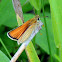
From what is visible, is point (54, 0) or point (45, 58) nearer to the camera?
point (54, 0)

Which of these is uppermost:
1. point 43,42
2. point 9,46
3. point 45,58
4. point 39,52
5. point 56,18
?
point 56,18

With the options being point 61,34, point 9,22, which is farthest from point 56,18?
point 9,22

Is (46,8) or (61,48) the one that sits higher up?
(61,48)

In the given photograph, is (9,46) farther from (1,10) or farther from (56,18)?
(56,18)

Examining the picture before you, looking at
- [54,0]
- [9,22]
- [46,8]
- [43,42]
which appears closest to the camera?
[54,0]

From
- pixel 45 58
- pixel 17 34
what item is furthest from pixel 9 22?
pixel 17 34

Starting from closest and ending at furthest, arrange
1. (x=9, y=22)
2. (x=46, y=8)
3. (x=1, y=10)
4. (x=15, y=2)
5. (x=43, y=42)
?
(x=15, y=2), (x=43, y=42), (x=1, y=10), (x=9, y=22), (x=46, y=8)
